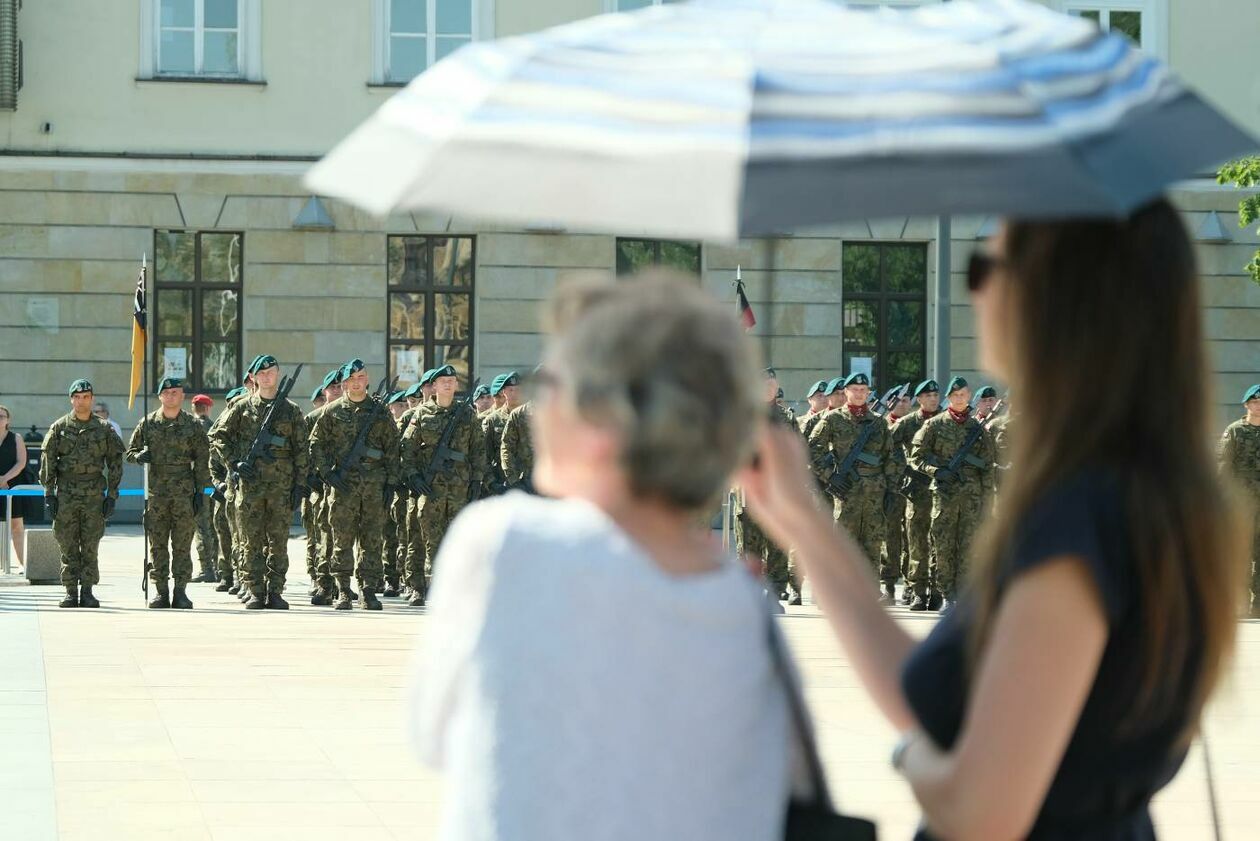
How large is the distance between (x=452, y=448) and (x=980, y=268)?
17.0 meters

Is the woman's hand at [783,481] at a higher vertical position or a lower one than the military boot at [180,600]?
higher

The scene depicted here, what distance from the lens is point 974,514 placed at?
1900cm

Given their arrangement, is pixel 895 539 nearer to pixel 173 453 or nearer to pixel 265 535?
pixel 265 535

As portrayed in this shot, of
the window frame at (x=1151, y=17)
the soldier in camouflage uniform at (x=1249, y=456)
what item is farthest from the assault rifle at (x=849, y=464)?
the window frame at (x=1151, y=17)

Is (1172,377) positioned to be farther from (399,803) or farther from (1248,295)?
(1248,295)

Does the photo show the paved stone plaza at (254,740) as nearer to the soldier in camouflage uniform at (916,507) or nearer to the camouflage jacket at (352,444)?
the camouflage jacket at (352,444)

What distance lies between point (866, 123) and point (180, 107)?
28.0 meters

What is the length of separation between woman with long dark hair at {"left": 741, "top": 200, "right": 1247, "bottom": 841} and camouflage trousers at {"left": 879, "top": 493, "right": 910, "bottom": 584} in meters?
17.6

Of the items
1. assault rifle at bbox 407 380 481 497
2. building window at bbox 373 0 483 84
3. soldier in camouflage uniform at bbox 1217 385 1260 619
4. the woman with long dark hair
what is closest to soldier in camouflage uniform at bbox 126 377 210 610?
assault rifle at bbox 407 380 481 497

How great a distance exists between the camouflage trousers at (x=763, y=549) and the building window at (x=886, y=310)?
471 inches

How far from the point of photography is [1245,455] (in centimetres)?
1800

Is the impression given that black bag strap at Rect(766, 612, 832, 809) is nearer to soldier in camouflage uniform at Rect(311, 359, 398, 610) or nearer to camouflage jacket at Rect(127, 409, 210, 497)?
camouflage jacket at Rect(127, 409, 210, 497)

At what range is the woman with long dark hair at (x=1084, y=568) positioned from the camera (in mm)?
2199

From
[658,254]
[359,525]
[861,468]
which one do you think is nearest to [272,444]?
[359,525]
